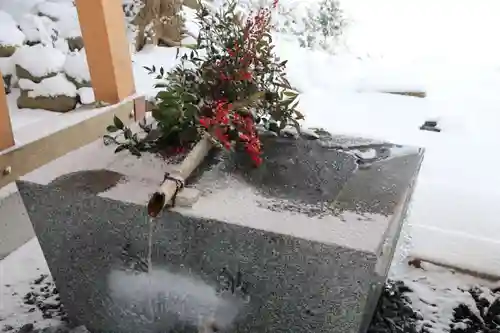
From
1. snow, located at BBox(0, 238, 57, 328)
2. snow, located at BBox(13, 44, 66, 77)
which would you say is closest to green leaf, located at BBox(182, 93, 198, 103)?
snow, located at BBox(0, 238, 57, 328)

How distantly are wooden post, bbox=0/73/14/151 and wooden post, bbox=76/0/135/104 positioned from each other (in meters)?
0.67

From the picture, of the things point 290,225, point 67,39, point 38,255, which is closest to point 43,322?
point 38,255

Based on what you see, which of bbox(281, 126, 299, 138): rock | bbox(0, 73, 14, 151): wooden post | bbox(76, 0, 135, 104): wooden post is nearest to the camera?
bbox(281, 126, 299, 138): rock

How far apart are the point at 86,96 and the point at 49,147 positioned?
63 centimetres

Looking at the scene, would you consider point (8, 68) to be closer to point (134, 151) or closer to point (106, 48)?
point (106, 48)

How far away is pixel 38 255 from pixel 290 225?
1.32 m

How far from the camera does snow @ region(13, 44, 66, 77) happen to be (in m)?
3.02

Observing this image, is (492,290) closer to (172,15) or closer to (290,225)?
(290,225)

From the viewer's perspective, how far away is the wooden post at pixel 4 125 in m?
2.15

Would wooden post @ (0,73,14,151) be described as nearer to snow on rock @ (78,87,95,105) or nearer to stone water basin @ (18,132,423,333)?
snow on rock @ (78,87,95,105)

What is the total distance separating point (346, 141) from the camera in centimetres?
165

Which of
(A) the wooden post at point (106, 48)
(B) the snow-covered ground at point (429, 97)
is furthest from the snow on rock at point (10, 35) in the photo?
(A) the wooden post at point (106, 48)

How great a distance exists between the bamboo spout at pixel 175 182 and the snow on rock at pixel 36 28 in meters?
3.06

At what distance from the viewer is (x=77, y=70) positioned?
10.1 feet
